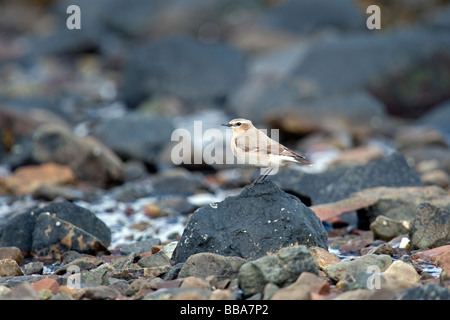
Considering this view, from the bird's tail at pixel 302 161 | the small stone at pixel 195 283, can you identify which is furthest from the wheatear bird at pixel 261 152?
the small stone at pixel 195 283

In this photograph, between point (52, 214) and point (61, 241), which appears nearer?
point (61, 241)

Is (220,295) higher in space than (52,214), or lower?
lower

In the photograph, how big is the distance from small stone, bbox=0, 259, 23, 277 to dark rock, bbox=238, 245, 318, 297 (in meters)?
2.84

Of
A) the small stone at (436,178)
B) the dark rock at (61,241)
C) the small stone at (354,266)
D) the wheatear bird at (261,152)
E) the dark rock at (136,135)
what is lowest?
the small stone at (354,266)

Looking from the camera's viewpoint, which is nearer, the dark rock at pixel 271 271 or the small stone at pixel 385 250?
the dark rock at pixel 271 271

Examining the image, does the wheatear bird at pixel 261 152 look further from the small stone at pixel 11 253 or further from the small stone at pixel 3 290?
the small stone at pixel 11 253

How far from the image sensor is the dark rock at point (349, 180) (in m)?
10.3

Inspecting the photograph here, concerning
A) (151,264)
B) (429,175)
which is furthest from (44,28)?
(151,264)

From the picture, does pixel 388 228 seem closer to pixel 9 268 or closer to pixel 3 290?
pixel 9 268

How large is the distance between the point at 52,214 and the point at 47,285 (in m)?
2.62

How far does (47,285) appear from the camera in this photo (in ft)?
20.4

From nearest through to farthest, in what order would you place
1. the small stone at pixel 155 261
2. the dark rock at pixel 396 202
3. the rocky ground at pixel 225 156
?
the rocky ground at pixel 225 156 → the small stone at pixel 155 261 → the dark rock at pixel 396 202

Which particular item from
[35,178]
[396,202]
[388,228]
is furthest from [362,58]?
[388,228]

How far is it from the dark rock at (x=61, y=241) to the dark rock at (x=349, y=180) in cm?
332
